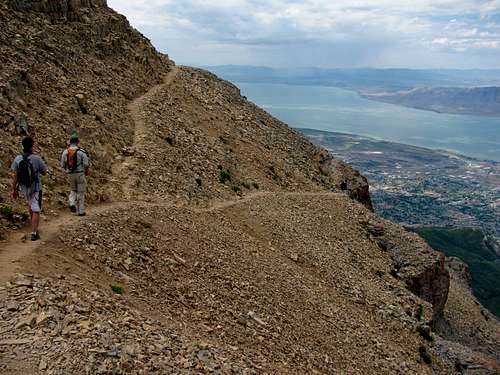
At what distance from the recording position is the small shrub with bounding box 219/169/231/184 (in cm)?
3215

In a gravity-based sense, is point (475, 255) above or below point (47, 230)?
below

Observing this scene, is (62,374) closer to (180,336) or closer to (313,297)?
(180,336)

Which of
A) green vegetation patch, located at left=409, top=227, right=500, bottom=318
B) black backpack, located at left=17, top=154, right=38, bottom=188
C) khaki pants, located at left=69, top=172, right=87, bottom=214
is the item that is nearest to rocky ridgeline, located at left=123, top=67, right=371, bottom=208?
khaki pants, located at left=69, top=172, right=87, bottom=214

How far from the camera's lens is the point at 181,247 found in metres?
20.3

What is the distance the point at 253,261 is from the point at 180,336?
9416mm

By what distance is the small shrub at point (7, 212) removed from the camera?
1603cm

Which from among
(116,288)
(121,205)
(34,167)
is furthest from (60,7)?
(116,288)

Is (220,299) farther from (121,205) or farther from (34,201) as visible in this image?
(34,201)

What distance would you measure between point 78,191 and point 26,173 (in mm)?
2963

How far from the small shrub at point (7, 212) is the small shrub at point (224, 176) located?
665 inches

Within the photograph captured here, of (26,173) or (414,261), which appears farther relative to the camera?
Result: (414,261)

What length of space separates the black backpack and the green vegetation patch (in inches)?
3774

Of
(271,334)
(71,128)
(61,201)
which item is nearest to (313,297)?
(271,334)

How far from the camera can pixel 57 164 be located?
21359 mm
